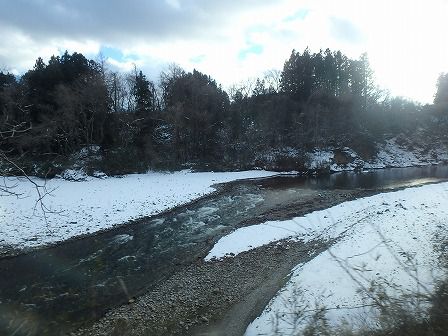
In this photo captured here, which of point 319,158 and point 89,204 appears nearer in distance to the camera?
point 89,204

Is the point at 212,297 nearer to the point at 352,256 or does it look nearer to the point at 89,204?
the point at 352,256

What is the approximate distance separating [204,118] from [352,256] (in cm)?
3938

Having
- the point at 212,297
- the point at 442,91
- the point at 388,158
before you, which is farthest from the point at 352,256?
the point at 442,91

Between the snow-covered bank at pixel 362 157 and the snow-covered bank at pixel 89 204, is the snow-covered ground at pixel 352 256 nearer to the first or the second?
the snow-covered bank at pixel 89 204

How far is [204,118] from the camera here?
4950cm

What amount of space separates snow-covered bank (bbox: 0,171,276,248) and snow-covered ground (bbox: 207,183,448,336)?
26.3 ft

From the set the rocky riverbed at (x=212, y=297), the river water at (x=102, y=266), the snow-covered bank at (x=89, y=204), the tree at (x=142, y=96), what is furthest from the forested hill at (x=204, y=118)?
the rocky riverbed at (x=212, y=297)

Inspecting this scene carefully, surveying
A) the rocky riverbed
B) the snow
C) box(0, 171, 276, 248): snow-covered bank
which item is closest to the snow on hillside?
the snow

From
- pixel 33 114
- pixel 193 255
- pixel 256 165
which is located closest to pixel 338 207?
pixel 193 255

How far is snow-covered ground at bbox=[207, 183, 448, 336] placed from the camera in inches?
372

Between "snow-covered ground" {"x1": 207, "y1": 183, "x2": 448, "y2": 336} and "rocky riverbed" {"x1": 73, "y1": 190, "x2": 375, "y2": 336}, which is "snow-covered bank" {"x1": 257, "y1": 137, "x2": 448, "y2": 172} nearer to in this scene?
"snow-covered ground" {"x1": 207, "y1": 183, "x2": 448, "y2": 336}

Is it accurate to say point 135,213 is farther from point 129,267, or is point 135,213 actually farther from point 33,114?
point 33,114

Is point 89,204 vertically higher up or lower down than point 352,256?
lower down

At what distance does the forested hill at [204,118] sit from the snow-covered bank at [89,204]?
6353 mm
